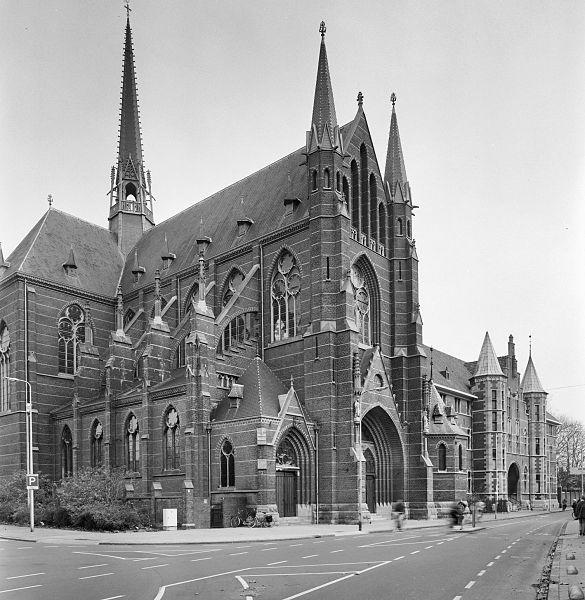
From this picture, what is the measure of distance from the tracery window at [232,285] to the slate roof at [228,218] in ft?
6.20

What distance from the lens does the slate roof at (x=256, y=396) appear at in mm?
38156

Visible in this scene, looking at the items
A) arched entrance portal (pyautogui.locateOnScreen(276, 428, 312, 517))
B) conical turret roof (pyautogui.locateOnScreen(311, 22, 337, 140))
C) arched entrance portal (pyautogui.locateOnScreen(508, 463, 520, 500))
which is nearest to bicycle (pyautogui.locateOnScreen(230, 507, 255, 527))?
arched entrance portal (pyautogui.locateOnScreen(276, 428, 312, 517))

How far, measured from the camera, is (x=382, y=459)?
45.2m

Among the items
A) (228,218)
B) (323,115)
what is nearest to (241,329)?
(228,218)

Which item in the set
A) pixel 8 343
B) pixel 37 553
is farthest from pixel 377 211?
pixel 37 553

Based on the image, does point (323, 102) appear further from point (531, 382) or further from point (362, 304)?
point (531, 382)

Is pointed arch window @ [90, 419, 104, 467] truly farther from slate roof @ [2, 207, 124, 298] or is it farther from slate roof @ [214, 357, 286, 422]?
slate roof @ [2, 207, 124, 298]

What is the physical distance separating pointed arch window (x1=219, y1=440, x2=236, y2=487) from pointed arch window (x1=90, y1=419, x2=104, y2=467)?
35.9 feet

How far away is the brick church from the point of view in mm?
39188

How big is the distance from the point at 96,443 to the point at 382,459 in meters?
18.1

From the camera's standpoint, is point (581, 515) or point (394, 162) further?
point (394, 162)

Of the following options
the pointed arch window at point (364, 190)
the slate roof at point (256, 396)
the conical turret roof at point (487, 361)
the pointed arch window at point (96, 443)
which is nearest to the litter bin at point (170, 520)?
the slate roof at point (256, 396)

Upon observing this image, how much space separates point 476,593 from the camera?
1395 cm

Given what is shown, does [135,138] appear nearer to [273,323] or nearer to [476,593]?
[273,323]
